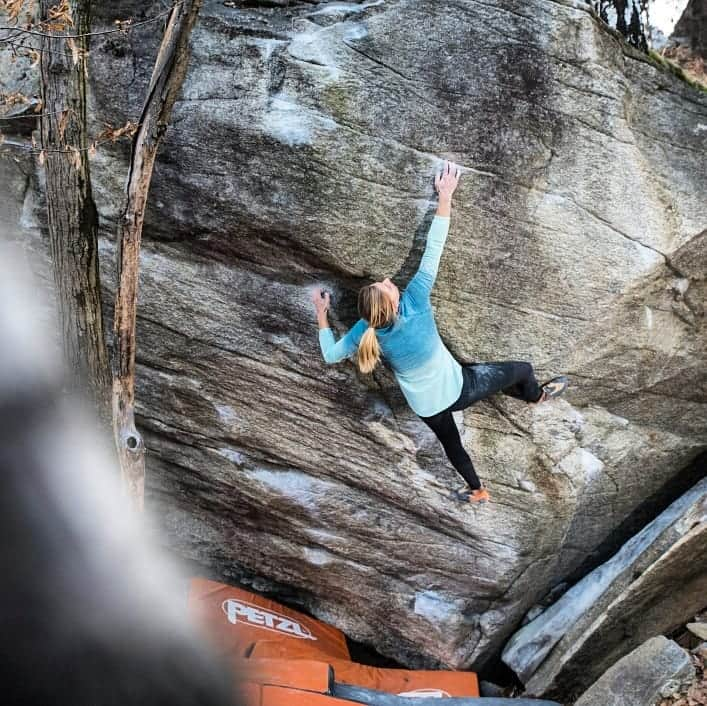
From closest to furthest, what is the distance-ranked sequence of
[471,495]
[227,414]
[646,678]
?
[646,678] < [471,495] < [227,414]

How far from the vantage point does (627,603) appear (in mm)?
7582

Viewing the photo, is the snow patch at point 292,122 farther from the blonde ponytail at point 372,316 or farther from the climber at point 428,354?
the blonde ponytail at point 372,316

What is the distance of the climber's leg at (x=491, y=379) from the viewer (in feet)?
22.8

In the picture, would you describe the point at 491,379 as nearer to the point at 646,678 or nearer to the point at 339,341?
the point at 339,341

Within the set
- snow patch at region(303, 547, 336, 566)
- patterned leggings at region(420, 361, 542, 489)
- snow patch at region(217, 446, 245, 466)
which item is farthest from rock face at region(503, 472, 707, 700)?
snow patch at region(217, 446, 245, 466)

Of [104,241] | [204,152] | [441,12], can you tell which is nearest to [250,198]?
[204,152]

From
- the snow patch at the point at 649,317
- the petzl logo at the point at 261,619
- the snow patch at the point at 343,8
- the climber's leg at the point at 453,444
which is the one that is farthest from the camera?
the petzl logo at the point at 261,619

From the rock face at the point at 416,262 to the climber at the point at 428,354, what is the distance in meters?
0.21

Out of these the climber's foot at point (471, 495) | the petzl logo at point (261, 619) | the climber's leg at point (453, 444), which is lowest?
the petzl logo at point (261, 619)

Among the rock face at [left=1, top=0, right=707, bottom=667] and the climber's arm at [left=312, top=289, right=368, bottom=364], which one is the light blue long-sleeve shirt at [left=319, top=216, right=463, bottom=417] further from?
the rock face at [left=1, top=0, right=707, bottom=667]

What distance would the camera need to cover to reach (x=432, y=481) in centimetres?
793

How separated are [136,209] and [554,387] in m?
4.11

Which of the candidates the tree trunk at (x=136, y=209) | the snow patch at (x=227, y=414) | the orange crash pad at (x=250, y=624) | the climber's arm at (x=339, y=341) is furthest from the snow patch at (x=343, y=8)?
the orange crash pad at (x=250, y=624)

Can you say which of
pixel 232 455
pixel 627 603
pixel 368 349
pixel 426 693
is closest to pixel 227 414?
pixel 232 455
